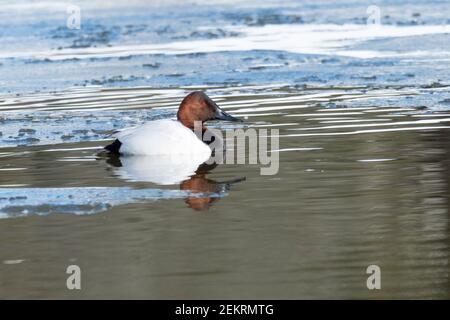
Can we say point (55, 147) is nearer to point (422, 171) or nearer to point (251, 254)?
point (422, 171)

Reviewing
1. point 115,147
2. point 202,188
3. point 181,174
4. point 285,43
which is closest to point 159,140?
point 115,147

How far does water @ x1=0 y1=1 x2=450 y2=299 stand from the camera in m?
6.66

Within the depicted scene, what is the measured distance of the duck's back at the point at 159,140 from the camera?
11828mm

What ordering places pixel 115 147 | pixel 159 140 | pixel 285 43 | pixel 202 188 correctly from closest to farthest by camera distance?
pixel 202 188, pixel 159 140, pixel 115 147, pixel 285 43

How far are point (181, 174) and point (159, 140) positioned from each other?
48.7 inches

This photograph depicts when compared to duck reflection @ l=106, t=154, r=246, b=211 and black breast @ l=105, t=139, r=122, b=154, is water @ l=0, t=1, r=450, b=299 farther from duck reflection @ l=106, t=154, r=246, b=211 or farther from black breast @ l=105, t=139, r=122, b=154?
black breast @ l=105, t=139, r=122, b=154

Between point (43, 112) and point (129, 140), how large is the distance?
444cm

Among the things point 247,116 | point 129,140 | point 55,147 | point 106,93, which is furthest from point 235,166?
point 106,93

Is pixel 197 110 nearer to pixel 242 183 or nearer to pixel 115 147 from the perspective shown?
pixel 115 147

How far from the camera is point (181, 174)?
10711 millimetres

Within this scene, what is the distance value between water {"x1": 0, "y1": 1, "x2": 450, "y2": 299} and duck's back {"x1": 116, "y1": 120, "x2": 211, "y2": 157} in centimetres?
25

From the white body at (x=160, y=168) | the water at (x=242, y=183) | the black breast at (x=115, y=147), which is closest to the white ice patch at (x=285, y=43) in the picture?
the water at (x=242, y=183)

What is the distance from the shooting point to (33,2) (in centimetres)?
3544

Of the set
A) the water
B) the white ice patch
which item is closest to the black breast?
the water
